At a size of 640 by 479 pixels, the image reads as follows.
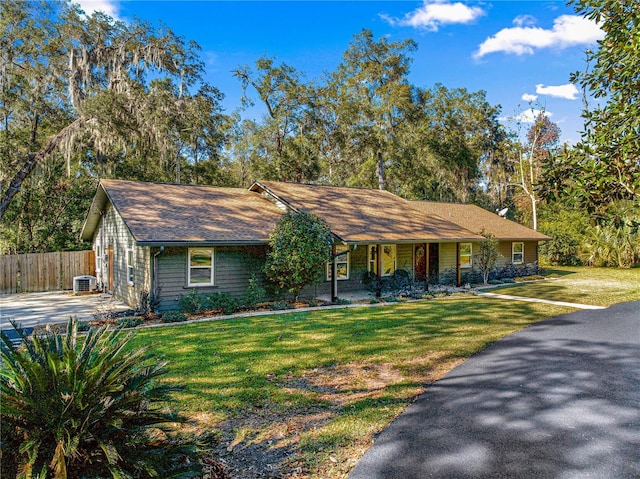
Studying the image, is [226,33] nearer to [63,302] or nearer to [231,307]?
[231,307]

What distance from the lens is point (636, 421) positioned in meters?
4.59

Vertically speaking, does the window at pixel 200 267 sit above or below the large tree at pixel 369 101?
below

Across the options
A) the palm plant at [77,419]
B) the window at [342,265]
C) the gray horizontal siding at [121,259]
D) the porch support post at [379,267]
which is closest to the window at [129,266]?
the gray horizontal siding at [121,259]

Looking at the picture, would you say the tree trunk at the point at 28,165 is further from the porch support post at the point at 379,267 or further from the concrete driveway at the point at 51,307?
the porch support post at the point at 379,267

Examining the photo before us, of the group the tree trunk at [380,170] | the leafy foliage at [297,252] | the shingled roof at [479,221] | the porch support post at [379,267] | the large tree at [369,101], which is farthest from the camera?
the large tree at [369,101]

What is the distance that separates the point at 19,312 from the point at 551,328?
1489cm

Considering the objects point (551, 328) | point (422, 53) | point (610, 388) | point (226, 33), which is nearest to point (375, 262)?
point (551, 328)

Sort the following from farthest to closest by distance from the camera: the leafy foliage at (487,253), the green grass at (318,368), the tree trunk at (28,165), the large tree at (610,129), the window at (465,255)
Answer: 1. the tree trunk at (28,165)
2. the window at (465,255)
3. the leafy foliage at (487,253)
4. the large tree at (610,129)
5. the green grass at (318,368)

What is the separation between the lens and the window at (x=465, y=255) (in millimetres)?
20016

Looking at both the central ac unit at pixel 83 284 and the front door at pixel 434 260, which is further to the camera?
the front door at pixel 434 260

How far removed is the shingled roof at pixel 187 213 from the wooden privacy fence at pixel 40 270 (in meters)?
1.75

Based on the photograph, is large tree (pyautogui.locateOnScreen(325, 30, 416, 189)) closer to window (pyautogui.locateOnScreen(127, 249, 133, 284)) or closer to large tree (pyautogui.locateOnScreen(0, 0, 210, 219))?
large tree (pyautogui.locateOnScreen(0, 0, 210, 219))

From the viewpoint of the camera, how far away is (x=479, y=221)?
75.3ft

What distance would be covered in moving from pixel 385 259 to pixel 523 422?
13306 mm
